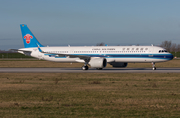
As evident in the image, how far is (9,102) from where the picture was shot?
13969 millimetres

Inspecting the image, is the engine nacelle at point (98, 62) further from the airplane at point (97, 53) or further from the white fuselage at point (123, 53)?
the white fuselage at point (123, 53)

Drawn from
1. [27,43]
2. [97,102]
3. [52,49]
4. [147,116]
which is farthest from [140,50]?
[147,116]

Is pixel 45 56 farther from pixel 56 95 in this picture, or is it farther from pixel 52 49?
pixel 56 95

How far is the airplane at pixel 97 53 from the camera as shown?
40438mm

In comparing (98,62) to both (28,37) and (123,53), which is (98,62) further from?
(28,37)

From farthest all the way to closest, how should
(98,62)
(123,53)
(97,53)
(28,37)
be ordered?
(28,37), (97,53), (123,53), (98,62)

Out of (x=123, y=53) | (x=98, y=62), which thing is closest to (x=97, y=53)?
(x=98, y=62)

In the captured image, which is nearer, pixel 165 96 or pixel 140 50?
pixel 165 96

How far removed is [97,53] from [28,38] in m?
14.3

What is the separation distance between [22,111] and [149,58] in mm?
31569

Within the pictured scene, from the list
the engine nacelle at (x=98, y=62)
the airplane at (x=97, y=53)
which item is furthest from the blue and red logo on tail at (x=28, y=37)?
the engine nacelle at (x=98, y=62)

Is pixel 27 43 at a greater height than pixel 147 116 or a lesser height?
greater

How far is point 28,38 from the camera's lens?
4759 cm

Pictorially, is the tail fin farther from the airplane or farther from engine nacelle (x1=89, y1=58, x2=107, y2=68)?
engine nacelle (x1=89, y1=58, x2=107, y2=68)
